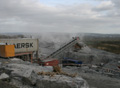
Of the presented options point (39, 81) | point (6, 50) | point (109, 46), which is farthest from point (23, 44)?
point (109, 46)

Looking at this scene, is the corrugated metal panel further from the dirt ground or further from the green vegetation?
the green vegetation

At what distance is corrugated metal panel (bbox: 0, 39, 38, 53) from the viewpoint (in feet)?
65.6

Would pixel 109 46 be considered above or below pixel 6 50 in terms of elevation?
below

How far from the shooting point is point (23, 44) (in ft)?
69.7

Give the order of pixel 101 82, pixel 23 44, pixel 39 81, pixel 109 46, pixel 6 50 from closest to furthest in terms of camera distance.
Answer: pixel 39 81 → pixel 101 82 → pixel 6 50 → pixel 23 44 → pixel 109 46

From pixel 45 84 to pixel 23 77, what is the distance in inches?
54.7

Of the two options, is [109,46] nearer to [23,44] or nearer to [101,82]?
[23,44]

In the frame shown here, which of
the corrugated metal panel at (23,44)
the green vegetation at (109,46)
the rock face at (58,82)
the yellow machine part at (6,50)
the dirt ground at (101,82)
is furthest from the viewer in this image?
the green vegetation at (109,46)

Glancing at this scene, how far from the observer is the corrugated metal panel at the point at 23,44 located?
1999 cm

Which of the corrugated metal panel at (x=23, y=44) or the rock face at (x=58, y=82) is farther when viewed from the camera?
the corrugated metal panel at (x=23, y=44)

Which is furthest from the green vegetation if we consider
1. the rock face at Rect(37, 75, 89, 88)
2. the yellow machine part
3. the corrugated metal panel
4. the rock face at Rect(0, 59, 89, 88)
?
the rock face at Rect(0, 59, 89, 88)

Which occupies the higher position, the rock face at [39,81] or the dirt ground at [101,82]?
the rock face at [39,81]

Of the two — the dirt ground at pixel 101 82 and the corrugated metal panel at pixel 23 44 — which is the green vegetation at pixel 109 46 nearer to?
the corrugated metal panel at pixel 23 44

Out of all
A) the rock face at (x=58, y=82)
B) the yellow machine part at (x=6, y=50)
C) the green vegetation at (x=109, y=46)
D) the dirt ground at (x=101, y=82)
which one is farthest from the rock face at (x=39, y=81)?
the green vegetation at (x=109, y=46)
